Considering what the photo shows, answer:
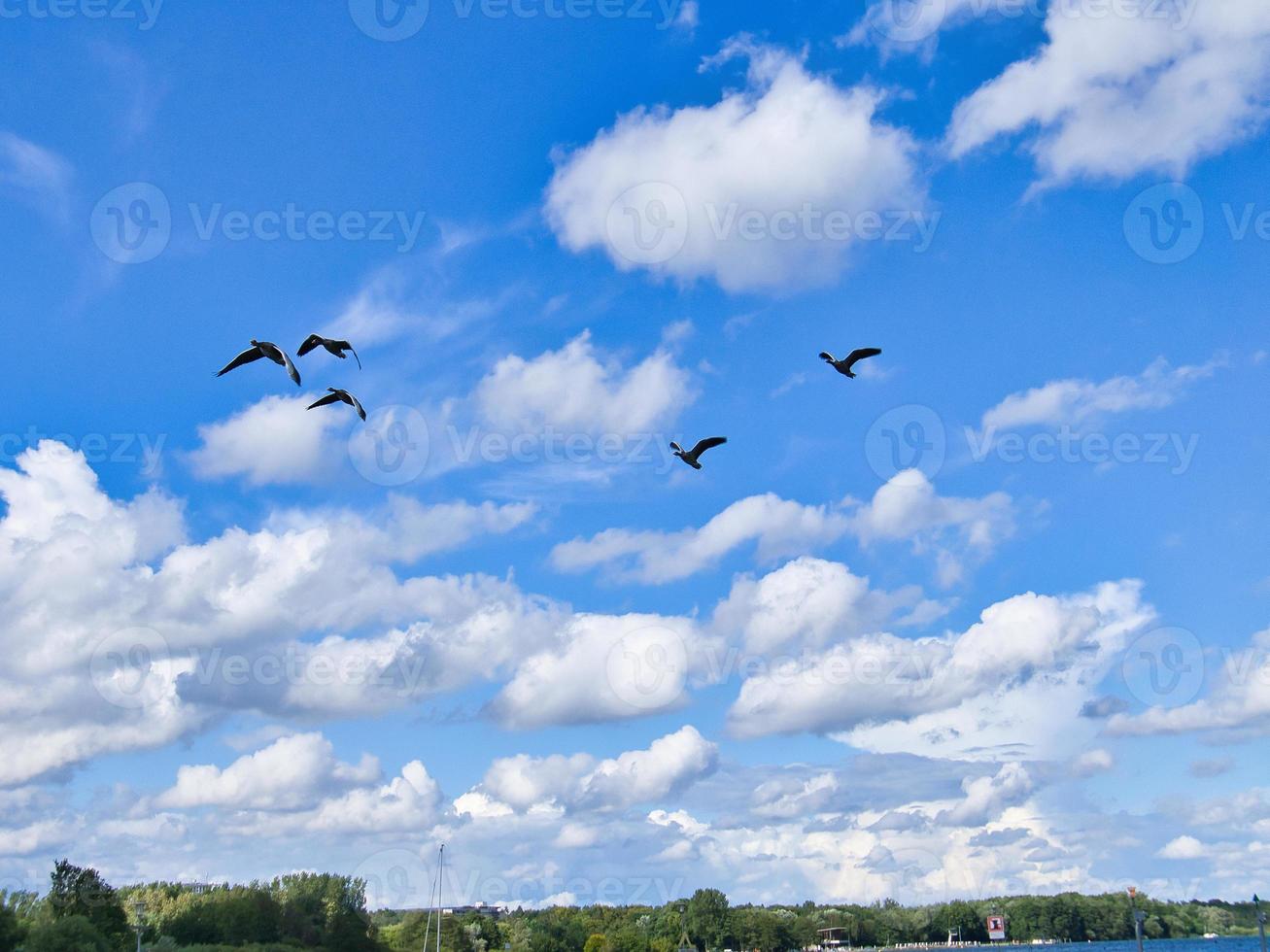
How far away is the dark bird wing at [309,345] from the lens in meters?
33.2

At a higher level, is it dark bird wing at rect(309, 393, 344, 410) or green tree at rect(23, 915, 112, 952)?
dark bird wing at rect(309, 393, 344, 410)

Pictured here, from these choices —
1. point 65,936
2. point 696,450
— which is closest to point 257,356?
point 696,450

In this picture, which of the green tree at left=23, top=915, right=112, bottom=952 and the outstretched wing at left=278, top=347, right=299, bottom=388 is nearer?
the outstretched wing at left=278, top=347, right=299, bottom=388

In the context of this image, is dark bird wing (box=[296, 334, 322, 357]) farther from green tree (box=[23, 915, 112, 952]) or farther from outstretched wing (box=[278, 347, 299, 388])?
green tree (box=[23, 915, 112, 952])

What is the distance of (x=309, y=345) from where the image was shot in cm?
3366

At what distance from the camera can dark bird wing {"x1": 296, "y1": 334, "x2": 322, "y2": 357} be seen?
109 feet

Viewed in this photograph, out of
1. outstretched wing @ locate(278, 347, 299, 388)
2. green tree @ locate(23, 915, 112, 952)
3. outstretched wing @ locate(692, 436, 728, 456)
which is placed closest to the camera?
outstretched wing @ locate(278, 347, 299, 388)

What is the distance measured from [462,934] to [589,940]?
74.7ft

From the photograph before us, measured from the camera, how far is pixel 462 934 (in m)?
188

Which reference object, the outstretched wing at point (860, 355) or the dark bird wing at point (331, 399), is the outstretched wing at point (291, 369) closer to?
the dark bird wing at point (331, 399)

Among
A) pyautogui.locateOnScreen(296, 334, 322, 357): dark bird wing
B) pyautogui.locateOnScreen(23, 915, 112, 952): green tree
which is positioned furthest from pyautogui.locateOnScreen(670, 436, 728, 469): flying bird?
pyautogui.locateOnScreen(23, 915, 112, 952): green tree

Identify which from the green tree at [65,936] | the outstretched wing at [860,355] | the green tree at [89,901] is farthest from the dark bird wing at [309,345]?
the green tree at [89,901]

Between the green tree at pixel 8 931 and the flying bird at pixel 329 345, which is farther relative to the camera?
the green tree at pixel 8 931

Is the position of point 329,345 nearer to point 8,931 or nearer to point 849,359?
point 849,359
